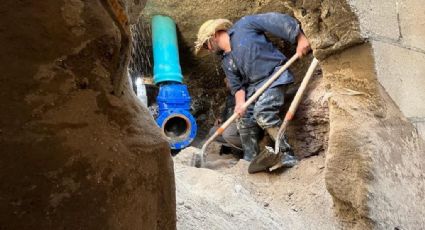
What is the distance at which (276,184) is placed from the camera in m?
2.17

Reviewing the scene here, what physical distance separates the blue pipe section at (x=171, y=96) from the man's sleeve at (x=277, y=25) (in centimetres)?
78

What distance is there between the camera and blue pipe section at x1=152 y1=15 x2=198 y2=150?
9.91 feet

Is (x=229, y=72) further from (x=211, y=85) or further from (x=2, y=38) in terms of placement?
(x=2, y=38)

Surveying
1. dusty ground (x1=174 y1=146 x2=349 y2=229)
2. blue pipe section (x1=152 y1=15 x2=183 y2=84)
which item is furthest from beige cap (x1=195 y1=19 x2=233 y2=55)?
dusty ground (x1=174 y1=146 x2=349 y2=229)

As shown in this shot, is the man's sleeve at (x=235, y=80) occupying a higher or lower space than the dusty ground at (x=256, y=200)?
higher

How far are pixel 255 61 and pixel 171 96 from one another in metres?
0.80

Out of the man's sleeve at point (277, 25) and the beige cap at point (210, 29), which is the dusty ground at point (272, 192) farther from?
the beige cap at point (210, 29)

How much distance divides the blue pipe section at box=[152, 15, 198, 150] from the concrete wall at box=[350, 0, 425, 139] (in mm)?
1959

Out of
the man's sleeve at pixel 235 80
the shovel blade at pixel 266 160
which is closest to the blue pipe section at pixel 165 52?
the man's sleeve at pixel 235 80

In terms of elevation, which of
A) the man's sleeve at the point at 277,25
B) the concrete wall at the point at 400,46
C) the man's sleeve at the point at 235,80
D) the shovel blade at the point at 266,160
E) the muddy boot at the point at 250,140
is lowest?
the shovel blade at the point at 266,160

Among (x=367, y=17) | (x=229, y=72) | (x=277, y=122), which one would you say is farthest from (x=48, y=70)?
(x=229, y=72)

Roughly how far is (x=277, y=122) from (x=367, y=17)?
1.40 meters

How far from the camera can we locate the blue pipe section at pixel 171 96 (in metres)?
3.02

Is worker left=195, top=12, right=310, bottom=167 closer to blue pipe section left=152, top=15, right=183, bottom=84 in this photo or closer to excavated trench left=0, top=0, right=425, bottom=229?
blue pipe section left=152, top=15, right=183, bottom=84
